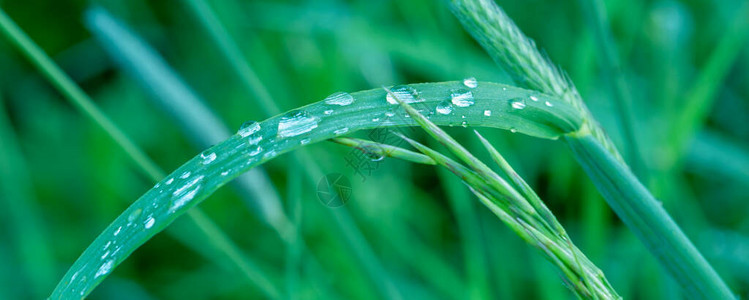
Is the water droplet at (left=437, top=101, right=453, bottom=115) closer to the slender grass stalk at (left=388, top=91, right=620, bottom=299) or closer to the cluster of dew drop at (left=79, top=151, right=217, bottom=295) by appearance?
the slender grass stalk at (left=388, top=91, right=620, bottom=299)

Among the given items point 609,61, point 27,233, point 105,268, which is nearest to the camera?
point 105,268

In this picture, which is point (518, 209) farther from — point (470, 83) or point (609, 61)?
point (609, 61)

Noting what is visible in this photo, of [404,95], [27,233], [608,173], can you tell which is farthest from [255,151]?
[27,233]

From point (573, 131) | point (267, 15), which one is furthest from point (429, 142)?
point (573, 131)

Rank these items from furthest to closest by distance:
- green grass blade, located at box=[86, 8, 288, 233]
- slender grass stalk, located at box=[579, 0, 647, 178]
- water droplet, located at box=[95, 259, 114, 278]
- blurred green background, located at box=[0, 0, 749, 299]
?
blurred green background, located at box=[0, 0, 749, 299], green grass blade, located at box=[86, 8, 288, 233], slender grass stalk, located at box=[579, 0, 647, 178], water droplet, located at box=[95, 259, 114, 278]

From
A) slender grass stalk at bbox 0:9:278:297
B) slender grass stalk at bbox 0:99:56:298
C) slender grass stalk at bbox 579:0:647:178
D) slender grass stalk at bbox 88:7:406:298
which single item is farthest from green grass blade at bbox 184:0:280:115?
slender grass stalk at bbox 0:99:56:298

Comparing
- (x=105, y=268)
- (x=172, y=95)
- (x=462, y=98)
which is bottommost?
(x=105, y=268)

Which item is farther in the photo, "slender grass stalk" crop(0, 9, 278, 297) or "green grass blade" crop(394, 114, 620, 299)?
"slender grass stalk" crop(0, 9, 278, 297)
